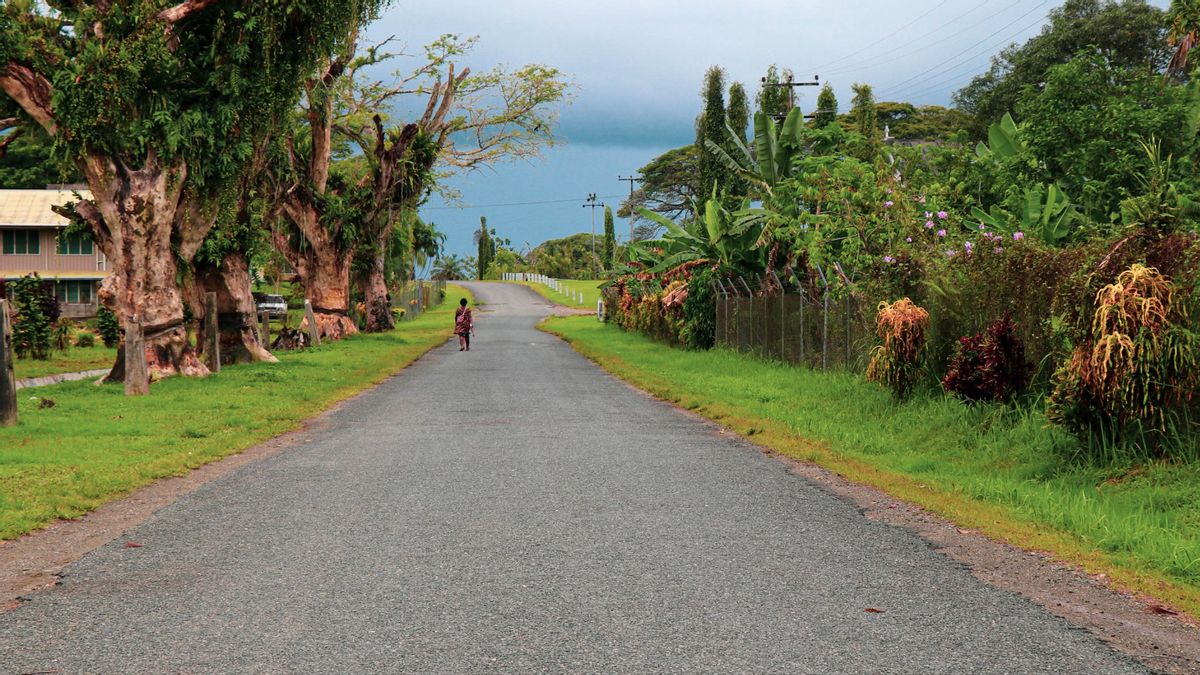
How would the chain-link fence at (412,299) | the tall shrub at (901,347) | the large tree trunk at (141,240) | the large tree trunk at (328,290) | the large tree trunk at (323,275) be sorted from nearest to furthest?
the tall shrub at (901,347) → the large tree trunk at (141,240) → the large tree trunk at (323,275) → the large tree trunk at (328,290) → the chain-link fence at (412,299)

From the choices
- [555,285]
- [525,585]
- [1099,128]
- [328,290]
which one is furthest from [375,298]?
[555,285]

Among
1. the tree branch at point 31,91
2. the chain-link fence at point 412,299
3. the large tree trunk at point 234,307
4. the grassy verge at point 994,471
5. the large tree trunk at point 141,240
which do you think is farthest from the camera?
the chain-link fence at point 412,299

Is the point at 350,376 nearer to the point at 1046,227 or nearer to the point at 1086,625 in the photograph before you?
the point at 1046,227

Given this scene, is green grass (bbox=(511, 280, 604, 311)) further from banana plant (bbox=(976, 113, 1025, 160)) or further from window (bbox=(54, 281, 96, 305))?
banana plant (bbox=(976, 113, 1025, 160))

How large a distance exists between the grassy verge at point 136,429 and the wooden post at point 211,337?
0.61 meters

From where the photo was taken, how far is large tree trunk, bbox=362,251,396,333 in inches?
1726

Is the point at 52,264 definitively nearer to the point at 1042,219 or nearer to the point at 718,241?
the point at 718,241

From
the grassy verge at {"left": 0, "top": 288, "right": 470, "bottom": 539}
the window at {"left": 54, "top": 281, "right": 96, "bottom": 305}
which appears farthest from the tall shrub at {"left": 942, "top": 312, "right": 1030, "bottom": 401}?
the window at {"left": 54, "top": 281, "right": 96, "bottom": 305}

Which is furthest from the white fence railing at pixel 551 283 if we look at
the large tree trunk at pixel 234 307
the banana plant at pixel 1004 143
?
the banana plant at pixel 1004 143

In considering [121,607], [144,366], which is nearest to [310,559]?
[121,607]

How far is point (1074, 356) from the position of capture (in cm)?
Answer: 999

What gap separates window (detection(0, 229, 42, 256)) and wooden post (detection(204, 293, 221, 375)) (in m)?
31.8

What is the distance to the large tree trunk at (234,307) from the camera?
2553cm

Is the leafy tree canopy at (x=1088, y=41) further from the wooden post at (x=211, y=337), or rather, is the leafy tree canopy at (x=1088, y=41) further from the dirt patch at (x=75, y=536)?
the dirt patch at (x=75, y=536)
